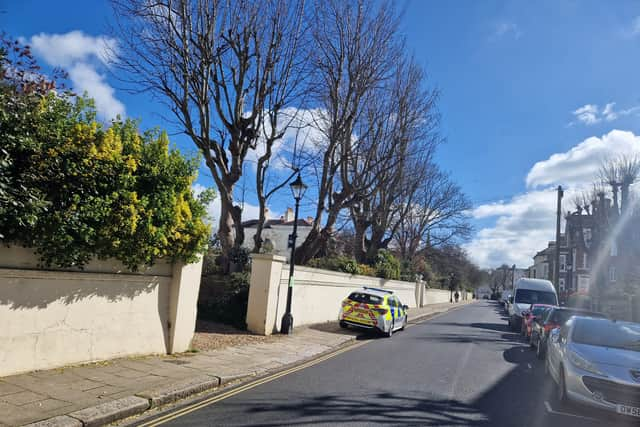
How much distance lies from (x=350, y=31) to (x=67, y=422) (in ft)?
51.0

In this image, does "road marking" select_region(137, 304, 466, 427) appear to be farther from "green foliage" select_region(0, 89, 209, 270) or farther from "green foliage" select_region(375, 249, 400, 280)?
"green foliage" select_region(375, 249, 400, 280)

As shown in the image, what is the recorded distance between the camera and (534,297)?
2255cm

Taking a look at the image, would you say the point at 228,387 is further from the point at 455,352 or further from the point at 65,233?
the point at 455,352

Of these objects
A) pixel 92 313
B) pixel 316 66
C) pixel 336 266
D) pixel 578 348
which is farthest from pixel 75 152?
pixel 336 266

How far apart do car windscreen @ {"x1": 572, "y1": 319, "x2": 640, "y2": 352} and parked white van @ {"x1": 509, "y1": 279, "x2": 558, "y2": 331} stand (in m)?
13.8

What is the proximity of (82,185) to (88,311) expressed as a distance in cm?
204

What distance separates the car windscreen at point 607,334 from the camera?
761cm

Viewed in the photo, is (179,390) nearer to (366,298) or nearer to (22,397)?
(22,397)

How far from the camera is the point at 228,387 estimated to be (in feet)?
24.6

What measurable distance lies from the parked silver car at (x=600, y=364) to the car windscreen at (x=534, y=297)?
14597 mm

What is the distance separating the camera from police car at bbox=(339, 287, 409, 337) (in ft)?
50.8

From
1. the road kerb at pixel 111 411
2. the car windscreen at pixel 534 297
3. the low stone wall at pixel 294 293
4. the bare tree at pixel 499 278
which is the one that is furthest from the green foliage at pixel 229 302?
the bare tree at pixel 499 278

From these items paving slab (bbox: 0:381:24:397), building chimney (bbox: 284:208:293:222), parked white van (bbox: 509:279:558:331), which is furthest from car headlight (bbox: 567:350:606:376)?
building chimney (bbox: 284:208:293:222)

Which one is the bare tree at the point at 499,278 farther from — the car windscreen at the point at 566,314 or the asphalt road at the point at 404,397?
the asphalt road at the point at 404,397
